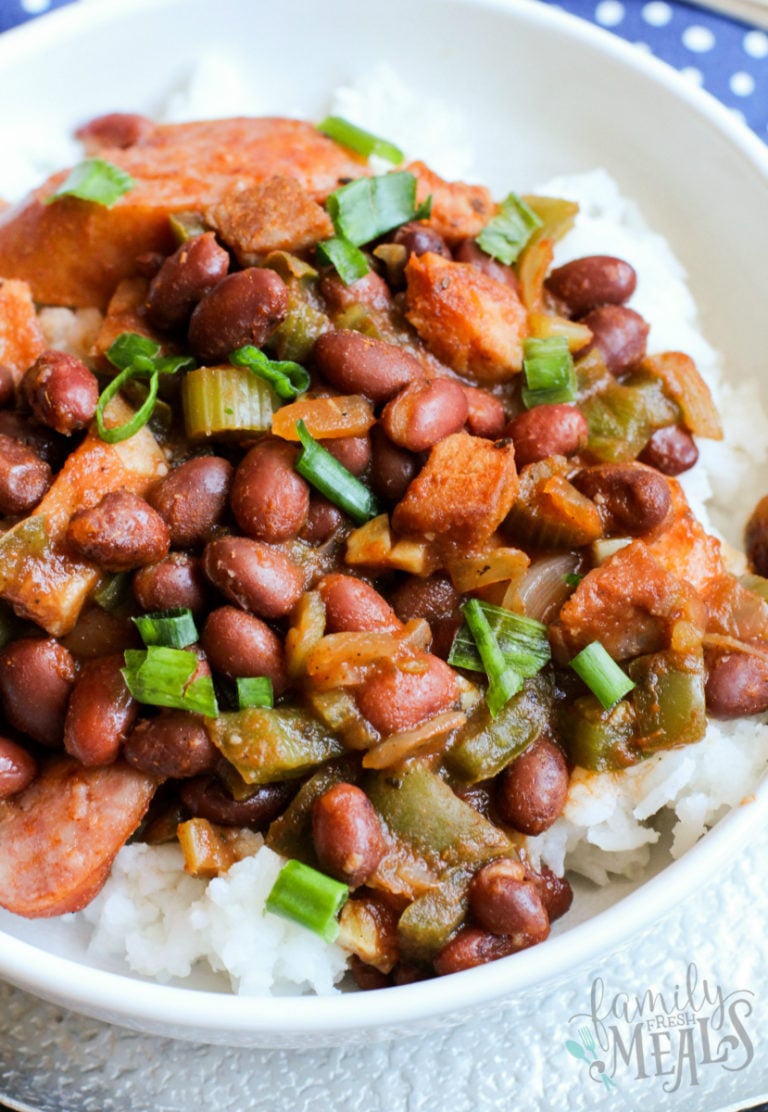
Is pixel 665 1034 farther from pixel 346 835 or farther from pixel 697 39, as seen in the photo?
pixel 697 39

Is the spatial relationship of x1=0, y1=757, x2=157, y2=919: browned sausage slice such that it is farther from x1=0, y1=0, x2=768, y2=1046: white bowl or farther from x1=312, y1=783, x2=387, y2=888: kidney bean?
x1=0, y1=0, x2=768, y2=1046: white bowl

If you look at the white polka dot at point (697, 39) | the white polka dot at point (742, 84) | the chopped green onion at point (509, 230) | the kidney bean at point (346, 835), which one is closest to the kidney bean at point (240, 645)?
the kidney bean at point (346, 835)

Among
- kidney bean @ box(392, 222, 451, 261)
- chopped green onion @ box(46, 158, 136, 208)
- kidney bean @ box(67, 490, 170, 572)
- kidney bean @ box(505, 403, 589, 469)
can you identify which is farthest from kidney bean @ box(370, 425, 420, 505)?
chopped green onion @ box(46, 158, 136, 208)

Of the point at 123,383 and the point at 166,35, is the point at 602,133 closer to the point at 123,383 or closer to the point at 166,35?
the point at 166,35

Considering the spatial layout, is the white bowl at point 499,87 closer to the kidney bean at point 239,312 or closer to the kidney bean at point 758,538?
the kidney bean at point 758,538

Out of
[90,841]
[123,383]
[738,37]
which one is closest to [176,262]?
[123,383]

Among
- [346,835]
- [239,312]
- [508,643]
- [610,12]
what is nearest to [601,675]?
[508,643]
